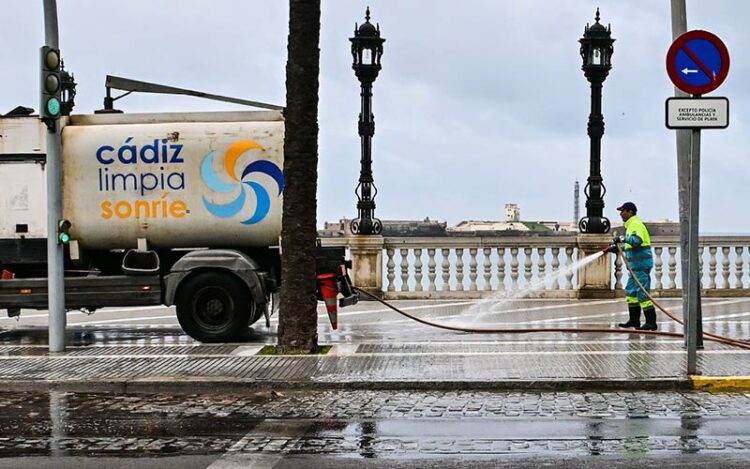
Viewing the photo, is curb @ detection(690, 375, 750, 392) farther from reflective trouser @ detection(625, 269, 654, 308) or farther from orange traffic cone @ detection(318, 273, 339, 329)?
orange traffic cone @ detection(318, 273, 339, 329)

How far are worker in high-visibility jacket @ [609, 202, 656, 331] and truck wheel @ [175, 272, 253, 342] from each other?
516 centimetres

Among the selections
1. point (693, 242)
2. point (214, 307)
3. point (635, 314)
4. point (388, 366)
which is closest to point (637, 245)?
point (635, 314)

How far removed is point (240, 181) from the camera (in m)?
14.2

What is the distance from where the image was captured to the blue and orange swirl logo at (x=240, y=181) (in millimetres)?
14117

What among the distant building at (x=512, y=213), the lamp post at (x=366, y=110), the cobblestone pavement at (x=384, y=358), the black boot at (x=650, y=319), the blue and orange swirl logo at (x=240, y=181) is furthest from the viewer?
the distant building at (x=512, y=213)

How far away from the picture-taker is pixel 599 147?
66.4 ft

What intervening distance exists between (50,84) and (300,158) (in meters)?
3.04

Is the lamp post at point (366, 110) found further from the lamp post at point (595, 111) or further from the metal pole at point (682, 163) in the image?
the metal pole at point (682, 163)

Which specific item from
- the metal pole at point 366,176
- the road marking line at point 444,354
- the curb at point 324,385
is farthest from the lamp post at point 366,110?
the curb at point 324,385

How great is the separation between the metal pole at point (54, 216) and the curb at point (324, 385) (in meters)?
1.97

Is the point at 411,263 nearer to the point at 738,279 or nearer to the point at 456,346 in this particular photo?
the point at 738,279

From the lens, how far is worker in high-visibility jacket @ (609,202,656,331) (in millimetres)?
14367

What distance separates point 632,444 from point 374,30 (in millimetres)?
13601

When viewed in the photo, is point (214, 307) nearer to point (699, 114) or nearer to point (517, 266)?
point (699, 114)
